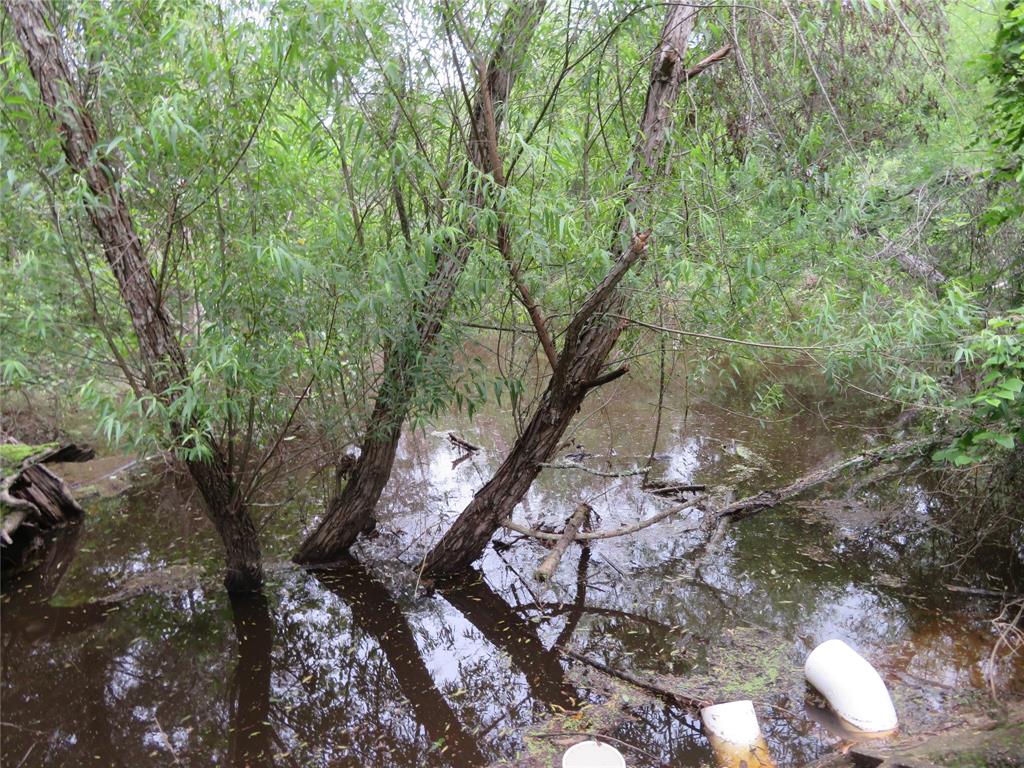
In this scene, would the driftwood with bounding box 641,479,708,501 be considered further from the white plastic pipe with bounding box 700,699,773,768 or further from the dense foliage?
the white plastic pipe with bounding box 700,699,773,768

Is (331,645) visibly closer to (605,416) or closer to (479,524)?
(479,524)

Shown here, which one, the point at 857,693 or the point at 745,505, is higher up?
the point at 745,505

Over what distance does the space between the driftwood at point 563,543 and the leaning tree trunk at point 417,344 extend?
1217 millimetres

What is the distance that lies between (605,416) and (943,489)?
391cm

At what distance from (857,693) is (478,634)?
1.96 metres

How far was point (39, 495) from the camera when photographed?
5.25 meters

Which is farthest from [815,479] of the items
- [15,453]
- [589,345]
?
[15,453]

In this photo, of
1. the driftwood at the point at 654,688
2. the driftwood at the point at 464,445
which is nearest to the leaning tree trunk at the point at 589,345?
the driftwood at the point at 654,688

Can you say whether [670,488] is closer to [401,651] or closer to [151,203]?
[401,651]

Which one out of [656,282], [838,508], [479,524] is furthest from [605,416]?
[656,282]

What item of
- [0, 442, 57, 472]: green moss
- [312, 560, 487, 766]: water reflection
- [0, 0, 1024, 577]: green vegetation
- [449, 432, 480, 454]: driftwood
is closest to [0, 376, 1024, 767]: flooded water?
[312, 560, 487, 766]: water reflection

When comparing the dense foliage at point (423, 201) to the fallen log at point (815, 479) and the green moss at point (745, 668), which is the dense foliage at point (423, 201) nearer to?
the fallen log at point (815, 479)

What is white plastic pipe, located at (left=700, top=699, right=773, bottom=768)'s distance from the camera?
9.06 feet

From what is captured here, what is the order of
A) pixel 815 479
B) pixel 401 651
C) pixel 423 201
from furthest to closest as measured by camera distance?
pixel 815 479
pixel 401 651
pixel 423 201
